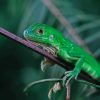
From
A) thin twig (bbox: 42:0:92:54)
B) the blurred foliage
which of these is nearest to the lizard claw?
the blurred foliage

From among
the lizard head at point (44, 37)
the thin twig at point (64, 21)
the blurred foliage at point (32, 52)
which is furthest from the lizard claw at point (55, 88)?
the thin twig at point (64, 21)

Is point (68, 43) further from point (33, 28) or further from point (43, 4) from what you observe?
point (43, 4)

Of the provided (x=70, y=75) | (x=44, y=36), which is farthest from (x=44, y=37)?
(x=70, y=75)

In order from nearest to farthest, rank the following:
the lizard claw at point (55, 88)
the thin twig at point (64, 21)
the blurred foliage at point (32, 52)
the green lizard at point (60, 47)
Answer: the lizard claw at point (55, 88)
the green lizard at point (60, 47)
the blurred foliage at point (32, 52)
the thin twig at point (64, 21)

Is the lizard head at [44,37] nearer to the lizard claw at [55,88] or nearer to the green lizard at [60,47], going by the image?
the green lizard at [60,47]

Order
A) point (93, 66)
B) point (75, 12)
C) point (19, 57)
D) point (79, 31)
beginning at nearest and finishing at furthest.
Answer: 1. point (93, 66)
2. point (79, 31)
3. point (75, 12)
4. point (19, 57)

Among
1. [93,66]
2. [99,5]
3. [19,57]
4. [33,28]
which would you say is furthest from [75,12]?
[19,57]

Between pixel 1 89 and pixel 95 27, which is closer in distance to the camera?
pixel 95 27

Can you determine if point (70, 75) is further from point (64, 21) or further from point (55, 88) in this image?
point (64, 21)
